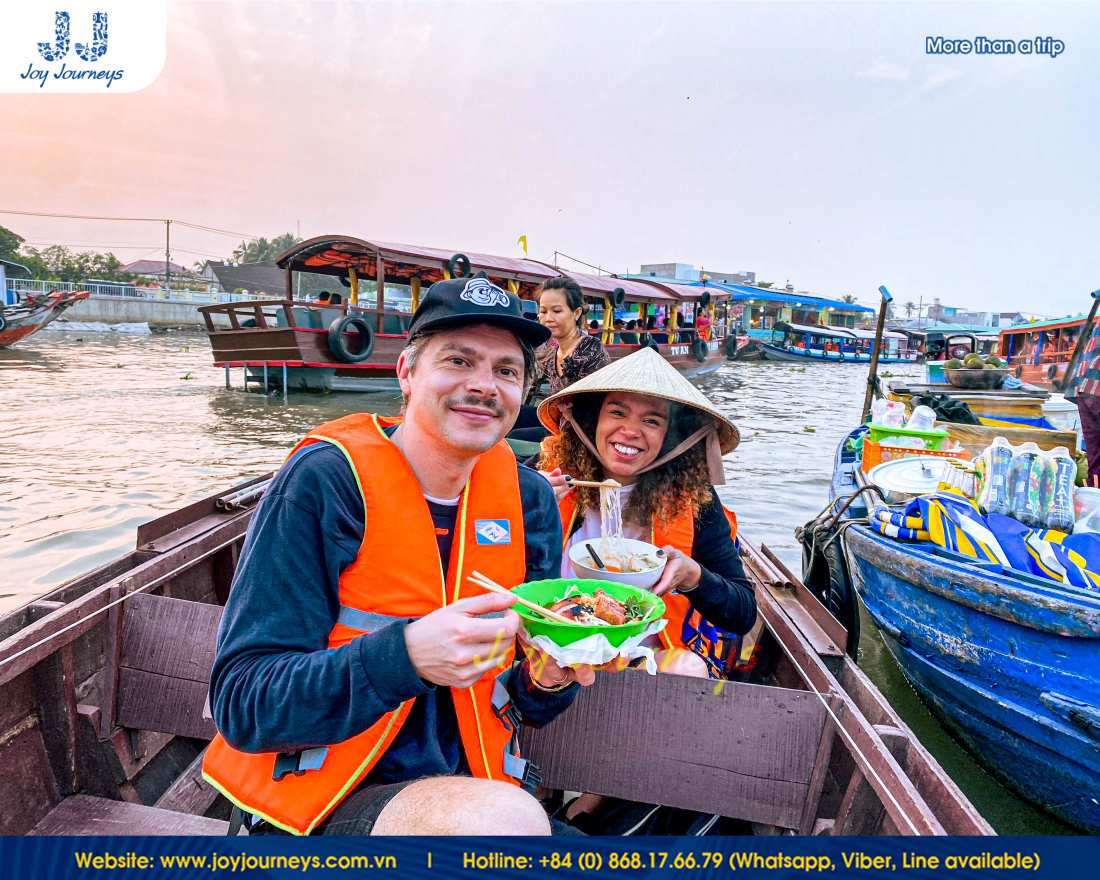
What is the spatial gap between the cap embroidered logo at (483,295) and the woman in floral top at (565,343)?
2.99 metres

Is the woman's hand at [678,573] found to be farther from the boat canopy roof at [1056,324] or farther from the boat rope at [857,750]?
the boat canopy roof at [1056,324]

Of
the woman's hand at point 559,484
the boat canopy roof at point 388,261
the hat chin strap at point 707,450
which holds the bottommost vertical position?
the woman's hand at point 559,484

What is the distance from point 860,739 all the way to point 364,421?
4.96 ft

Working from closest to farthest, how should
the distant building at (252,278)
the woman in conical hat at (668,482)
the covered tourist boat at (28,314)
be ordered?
the woman in conical hat at (668,482) → the covered tourist boat at (28,314) → the distant building at (252,278)

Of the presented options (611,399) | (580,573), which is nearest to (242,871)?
(580,573)

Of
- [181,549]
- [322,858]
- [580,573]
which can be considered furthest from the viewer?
[181,549]

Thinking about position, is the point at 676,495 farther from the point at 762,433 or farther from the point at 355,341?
the point at 355,341

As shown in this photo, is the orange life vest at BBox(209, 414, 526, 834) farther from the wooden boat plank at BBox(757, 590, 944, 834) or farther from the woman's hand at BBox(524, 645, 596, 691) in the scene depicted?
the wooden boat plank at BBox(757, 590, 944, 834)

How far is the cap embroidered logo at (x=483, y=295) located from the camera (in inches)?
58.5

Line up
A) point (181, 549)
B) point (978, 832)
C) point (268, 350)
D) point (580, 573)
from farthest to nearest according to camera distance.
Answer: point (268, 350) → point (181, 549) → point (580, 573) → point (978, 832)

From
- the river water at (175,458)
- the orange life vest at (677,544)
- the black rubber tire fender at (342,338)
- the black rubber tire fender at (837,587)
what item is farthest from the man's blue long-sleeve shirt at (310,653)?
the black rubber tire fender at (342,338)

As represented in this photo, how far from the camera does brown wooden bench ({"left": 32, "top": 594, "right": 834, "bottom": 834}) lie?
1.88m

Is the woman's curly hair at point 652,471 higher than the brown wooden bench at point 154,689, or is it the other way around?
the woman's curly hair at point 652,471

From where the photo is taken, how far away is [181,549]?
266cm
